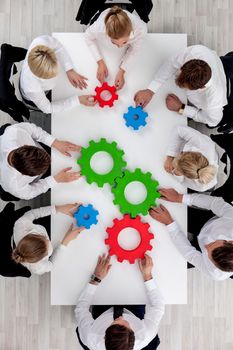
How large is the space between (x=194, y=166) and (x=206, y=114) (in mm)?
435

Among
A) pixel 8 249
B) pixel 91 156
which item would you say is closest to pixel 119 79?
pixel 91 156

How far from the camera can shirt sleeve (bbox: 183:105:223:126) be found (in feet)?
7.46

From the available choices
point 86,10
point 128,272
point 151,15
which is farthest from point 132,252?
point 151,15

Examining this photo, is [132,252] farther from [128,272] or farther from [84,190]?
[84,190]

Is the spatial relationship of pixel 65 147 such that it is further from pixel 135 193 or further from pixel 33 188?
pixel 135 193

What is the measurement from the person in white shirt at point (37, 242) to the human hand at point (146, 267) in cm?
34

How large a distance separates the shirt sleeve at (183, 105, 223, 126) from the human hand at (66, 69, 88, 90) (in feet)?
1.73

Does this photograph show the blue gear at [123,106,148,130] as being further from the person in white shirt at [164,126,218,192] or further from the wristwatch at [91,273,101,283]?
the wristwatch at [91,273,101,283]

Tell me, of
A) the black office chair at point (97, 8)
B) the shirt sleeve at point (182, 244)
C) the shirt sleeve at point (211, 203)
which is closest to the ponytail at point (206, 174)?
the shirt sleeve at point (211, 203)

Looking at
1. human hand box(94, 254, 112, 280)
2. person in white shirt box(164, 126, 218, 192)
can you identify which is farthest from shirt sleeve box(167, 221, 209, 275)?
human hand box(94, 254, 112, 280)

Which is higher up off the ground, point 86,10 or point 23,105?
point 86,10

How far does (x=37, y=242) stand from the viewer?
204 cm

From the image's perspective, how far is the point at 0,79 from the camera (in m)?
2.09

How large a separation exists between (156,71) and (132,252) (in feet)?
2.99
